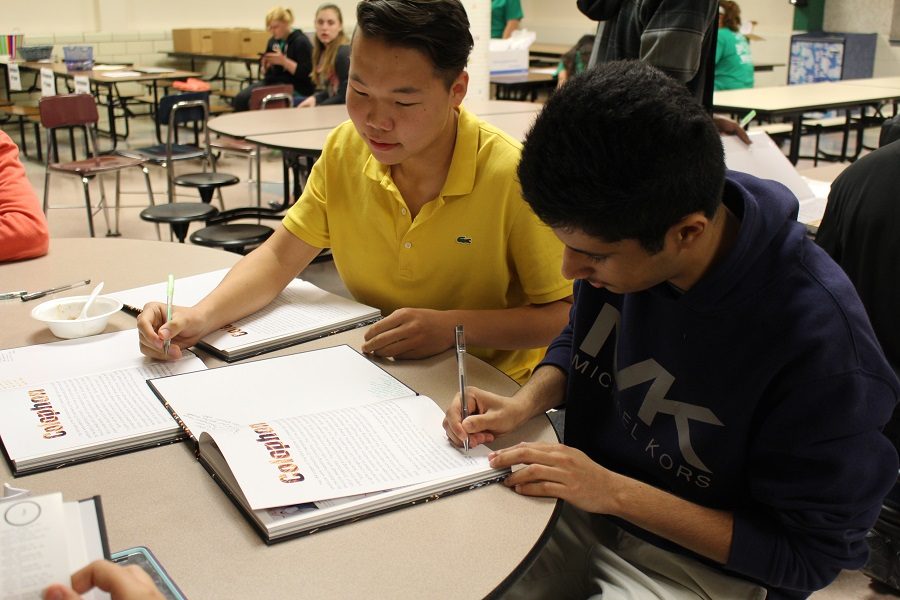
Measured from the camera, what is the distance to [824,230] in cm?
191

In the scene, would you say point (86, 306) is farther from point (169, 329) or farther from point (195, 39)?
Answer: point (195, 39)

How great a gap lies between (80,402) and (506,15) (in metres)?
7.00

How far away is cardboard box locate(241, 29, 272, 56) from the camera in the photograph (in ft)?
26.9

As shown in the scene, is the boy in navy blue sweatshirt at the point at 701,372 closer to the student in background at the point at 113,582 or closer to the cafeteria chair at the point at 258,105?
the student in background at the point at 113,582


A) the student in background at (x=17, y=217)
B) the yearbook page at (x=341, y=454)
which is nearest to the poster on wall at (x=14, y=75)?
the student in background at (x=17, y=217)

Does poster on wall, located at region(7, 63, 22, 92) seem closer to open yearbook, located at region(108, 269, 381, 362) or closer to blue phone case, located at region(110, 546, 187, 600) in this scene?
open yearbook, located at region(108, 269, 381, 362)

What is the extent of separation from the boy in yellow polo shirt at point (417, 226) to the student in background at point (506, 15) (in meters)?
6.13

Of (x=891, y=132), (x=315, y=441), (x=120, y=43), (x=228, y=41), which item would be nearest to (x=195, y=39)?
(x=228, y=41)

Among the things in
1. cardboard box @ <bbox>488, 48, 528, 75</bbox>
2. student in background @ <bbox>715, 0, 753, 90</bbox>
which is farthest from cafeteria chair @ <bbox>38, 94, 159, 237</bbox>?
student in background @ <bbox>715, 0, 753, 90</bbox>

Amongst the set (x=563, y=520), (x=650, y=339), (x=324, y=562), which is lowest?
(x=563, y=520)

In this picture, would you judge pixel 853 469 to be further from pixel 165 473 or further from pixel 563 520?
pixel 165 473

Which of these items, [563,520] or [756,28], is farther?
[756,28]

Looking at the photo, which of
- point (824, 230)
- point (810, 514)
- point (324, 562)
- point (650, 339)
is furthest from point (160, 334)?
point (824, 230)

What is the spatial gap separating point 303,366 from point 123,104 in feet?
22.8
